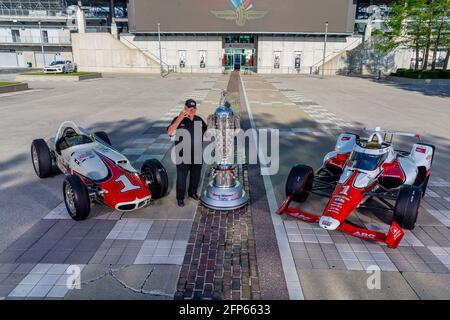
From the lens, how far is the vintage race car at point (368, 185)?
4512 millimetres

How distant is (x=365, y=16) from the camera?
52438 millimetres

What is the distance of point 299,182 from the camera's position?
5.37 m

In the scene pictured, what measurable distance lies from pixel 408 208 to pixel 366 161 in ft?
3.20

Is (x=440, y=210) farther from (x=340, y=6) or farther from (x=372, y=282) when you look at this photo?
(x=340, y=6)

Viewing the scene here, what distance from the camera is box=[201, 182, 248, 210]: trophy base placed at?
17.6 feet

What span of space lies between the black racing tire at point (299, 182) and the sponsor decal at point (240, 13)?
131 ft

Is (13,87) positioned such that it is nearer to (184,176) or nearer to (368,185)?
(184,176)

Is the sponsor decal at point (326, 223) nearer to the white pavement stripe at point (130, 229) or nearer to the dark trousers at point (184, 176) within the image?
the dark trousers at point (184, 176)

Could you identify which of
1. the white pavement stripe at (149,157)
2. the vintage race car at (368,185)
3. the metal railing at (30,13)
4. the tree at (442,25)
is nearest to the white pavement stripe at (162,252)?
the vintage race car at (368,185)

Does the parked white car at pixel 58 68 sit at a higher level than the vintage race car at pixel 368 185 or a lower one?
higher

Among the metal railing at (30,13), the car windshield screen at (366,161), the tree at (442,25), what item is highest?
the metal railing at (30,13)

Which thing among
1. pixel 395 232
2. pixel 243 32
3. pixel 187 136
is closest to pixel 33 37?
pixel 243 32

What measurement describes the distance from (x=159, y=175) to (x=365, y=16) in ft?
188

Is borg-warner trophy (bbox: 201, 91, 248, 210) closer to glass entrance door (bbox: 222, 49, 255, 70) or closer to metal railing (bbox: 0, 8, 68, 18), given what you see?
glass entrance door (bbox: 222, 49, 255, 70)
